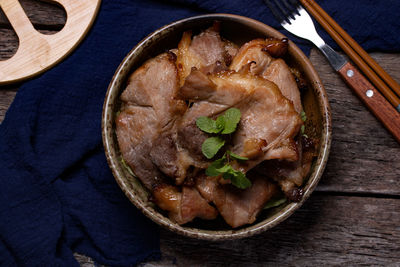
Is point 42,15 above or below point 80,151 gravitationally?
above

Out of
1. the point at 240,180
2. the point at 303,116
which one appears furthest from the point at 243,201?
the point at 303,116

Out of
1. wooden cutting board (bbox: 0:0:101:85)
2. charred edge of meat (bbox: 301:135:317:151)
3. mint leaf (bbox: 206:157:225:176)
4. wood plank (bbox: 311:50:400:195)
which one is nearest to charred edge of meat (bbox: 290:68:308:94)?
charred edge of meat (bbox: 301:135:317:151)

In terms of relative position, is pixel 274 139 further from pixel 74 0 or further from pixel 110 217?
pixel 74 0

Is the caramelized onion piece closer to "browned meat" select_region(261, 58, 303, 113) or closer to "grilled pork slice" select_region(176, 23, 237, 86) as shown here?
"browned meat" select_region(261, 58, 303, 113)

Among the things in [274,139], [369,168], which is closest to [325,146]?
[274,139]

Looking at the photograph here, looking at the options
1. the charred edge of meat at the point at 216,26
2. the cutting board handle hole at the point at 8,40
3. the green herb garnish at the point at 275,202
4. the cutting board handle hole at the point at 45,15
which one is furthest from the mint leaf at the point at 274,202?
the cutting board handle hole at the point at 8,40

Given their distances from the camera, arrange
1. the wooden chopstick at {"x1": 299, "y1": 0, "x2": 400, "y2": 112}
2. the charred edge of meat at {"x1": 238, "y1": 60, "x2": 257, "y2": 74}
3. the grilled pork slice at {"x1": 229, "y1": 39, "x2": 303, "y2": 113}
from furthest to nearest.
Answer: the wooden chopstick at {"x1": 299, "y1": 0, "x2": 400, "y2": 112}
the grilled pork slice at {"x1": 229, "y1": 39, "x2": 303, "y2": 113}
the charred edge of meat at {"x1": 238, "y1": 60, "x2": 257, "y2": 74}

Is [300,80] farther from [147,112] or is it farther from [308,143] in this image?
[147,112]
